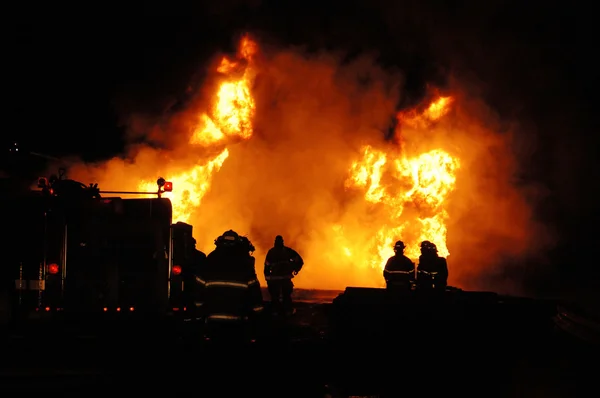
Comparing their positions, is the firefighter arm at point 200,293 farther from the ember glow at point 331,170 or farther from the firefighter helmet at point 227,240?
the ember glow at point 331,170

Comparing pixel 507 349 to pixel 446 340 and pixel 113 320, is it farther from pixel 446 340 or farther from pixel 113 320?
pixel 113 320

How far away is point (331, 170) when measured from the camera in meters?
27.0

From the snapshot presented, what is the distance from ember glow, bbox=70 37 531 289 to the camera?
2359cm

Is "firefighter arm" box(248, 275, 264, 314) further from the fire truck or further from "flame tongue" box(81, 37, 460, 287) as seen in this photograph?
"flame tongue" box(81, 37, 460, 287)

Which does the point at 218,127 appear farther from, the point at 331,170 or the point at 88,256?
the point at 88,256

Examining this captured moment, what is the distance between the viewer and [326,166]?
27172 mm

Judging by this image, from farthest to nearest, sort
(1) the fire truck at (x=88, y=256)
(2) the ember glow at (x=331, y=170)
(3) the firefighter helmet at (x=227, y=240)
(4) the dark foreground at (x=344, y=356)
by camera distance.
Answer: (2) the ember glow at (x=331, y=170) < (1) the fire truck at (x=88, y=256) < (4) the dark foreground at (x=344, y=356) < (3) the firefighter helmet at (x=227, y=240)

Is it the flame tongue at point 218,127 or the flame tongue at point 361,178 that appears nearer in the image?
the flame tongue at point 361,178

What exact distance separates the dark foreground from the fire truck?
37 cm

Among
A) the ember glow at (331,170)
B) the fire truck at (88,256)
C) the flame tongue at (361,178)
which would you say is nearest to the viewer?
the fire truck at (88,256)

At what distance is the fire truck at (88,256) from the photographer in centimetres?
1112

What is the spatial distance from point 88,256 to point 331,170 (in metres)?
16.4

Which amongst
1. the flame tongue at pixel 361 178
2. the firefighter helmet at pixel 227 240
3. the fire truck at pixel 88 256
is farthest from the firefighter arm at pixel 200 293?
the flame tongue at pixel 361 178

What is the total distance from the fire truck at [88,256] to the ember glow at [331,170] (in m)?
13.1
